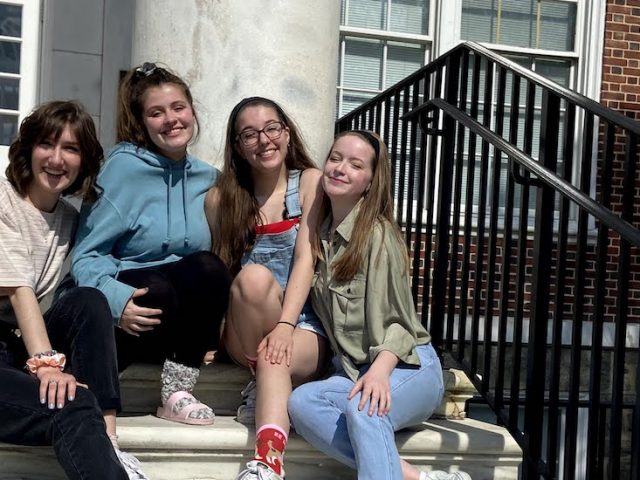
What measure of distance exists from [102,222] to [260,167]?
567mm

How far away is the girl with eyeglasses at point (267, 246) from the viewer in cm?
306

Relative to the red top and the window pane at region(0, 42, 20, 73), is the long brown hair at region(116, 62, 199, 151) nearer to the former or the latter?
the red top

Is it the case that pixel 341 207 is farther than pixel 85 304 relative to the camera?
Yes

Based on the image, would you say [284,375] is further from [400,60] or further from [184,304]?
[400,60]

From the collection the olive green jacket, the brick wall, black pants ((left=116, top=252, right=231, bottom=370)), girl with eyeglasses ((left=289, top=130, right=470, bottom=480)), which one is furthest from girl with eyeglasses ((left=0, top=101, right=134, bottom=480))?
the brick wall

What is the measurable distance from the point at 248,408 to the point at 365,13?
4.67 m

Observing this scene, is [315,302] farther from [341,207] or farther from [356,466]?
[356,466]

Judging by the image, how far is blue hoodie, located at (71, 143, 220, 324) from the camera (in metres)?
3.15

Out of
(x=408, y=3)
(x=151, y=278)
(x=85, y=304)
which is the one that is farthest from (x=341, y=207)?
(x=408, y=3)

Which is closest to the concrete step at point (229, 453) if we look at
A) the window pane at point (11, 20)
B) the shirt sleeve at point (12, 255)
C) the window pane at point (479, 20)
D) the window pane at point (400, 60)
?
the shirt sleeve at point (12, 255)

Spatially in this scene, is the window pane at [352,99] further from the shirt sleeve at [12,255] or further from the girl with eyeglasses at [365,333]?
the shirt sleeve at [12,255]

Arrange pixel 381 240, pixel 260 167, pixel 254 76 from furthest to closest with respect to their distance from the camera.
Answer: pixel 254 76, pixel 260 167, pixel 381 240

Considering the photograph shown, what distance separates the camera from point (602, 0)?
7434mm

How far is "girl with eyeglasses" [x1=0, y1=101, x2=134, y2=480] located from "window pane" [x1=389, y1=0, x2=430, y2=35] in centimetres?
450
